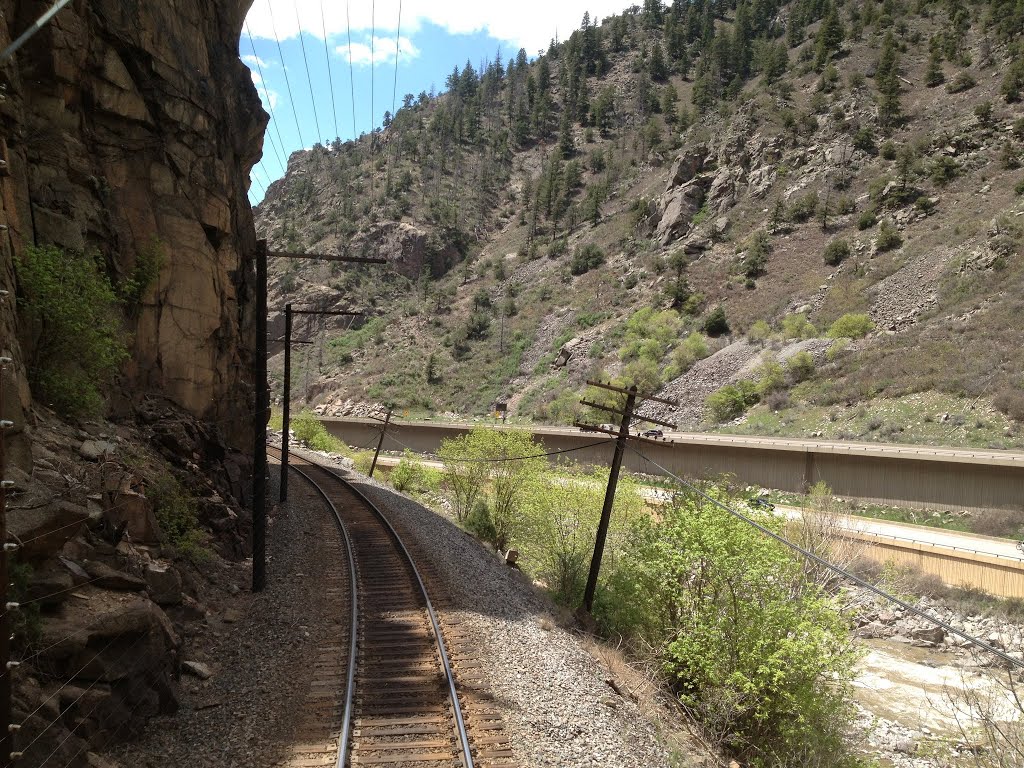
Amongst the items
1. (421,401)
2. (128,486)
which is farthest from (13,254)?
(421,401)

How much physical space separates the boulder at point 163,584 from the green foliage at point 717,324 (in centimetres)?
5982

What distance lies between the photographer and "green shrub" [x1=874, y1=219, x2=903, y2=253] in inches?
2441

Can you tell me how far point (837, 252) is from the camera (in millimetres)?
66125

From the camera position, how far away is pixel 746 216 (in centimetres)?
8119

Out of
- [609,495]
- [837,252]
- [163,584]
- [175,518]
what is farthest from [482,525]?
[837,252]

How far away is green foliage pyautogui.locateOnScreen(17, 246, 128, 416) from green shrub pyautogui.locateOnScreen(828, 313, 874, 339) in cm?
5202

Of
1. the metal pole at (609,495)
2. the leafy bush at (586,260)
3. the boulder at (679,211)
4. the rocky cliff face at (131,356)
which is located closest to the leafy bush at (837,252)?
the boulder at (679,211)

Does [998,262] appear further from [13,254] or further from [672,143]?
[672,143]

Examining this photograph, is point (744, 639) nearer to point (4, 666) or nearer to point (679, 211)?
point (4, 666)

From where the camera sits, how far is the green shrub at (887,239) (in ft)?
203

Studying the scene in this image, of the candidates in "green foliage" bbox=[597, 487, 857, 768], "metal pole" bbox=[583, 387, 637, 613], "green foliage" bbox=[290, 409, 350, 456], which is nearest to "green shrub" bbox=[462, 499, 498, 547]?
"metal pole" bbox=[583, 387, 637, 613]

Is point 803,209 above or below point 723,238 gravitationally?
above

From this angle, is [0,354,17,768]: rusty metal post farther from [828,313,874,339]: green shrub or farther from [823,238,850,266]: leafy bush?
[823,238,850,266]: leafy bush

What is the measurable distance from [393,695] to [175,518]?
5938 mm
